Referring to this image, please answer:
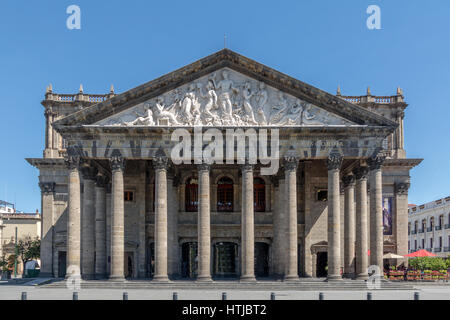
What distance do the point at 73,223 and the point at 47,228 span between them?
14824 millimetres

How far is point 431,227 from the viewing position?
282 ft

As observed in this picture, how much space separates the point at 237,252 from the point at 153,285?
11204 millimetres

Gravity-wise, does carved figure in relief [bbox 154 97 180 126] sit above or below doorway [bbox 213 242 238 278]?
above

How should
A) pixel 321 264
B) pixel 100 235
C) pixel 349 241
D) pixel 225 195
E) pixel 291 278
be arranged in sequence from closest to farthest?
pixel 291 278
pixel 349 241
pixel 100 235
pixel 225 195
pixel 321 264

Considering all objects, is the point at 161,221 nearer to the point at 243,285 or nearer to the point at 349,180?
the point at 243,285

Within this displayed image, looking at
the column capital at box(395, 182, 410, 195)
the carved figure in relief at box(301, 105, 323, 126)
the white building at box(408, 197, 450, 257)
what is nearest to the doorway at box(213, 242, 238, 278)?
the carved figure in relief at box(301, 105, 323, 126)

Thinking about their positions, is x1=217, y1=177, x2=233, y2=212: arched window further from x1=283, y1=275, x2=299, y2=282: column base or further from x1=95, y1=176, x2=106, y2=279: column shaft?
x1=283, y1=275, x2=299, y2=282: column base

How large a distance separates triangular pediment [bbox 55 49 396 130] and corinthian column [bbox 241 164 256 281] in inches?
151

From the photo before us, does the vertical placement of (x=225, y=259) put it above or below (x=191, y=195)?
below

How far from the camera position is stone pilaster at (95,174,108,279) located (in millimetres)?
44625

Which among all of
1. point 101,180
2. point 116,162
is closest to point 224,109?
point 116,162

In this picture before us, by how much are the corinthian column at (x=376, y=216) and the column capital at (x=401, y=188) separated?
13.7 meters
